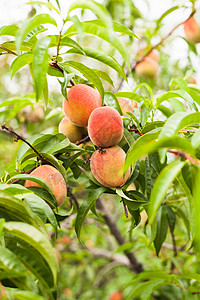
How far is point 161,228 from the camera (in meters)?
0.84

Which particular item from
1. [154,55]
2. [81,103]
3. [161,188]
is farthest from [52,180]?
[154,55]

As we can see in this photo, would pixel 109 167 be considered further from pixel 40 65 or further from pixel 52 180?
pixel 40 65

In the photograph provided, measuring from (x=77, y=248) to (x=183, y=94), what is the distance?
5.41ft

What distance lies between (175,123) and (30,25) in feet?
0.95

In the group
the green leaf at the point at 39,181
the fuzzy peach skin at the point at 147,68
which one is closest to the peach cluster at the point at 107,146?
the green leaf at the point at 39,181

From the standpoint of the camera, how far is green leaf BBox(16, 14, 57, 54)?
474 mm

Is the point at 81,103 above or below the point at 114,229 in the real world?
above

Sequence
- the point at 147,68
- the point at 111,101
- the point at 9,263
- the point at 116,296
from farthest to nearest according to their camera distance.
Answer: the point at 116,296 < the point at 147,68 < the point at 111,101 < the point at 9,263

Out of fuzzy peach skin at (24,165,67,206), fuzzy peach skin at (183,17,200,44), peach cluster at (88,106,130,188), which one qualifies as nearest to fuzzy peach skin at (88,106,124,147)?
peach cluster at (88,106,130,188)

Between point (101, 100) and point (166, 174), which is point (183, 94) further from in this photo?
point (166, 174)

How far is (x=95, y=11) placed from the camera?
1.54ft

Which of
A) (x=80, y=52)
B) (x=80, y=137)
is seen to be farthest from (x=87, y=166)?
(x=80, y=52)

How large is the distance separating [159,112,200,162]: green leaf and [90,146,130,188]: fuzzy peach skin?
199 millimetres

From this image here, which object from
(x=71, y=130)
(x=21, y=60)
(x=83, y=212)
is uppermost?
(x=21, y=60)
